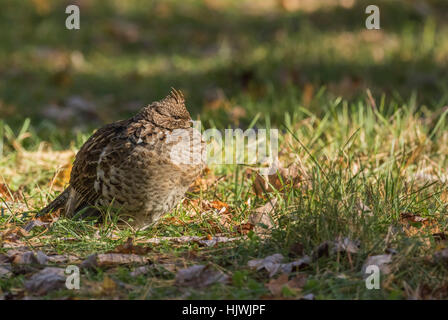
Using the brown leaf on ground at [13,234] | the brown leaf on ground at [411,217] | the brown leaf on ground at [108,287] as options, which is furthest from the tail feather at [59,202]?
the brown leaf on ground at [411,217]

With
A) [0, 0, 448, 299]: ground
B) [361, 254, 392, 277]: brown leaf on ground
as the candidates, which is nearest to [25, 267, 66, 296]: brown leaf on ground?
[0, 0, 448, 299]: ground

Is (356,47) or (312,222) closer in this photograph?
(312,222)

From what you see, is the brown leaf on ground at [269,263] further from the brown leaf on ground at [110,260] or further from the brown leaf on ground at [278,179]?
the brown leaf on ground at [278,179]

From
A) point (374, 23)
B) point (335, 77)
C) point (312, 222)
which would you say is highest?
point (374, 23)

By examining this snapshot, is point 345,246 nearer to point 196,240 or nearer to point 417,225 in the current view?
point 417,225

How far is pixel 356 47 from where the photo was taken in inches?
352

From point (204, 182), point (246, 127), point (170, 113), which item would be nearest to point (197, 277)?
point (170, 113)

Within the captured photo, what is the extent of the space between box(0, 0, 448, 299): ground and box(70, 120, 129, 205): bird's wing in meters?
0.26

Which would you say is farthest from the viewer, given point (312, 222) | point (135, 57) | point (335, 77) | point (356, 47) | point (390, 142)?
point (135, 57)

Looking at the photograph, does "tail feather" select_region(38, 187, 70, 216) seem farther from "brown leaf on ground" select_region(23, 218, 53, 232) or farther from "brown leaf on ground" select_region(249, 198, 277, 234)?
"brown leaf on ground" select_region(249, 198, 277, 234)
